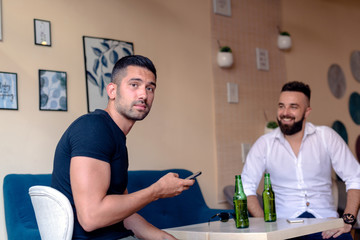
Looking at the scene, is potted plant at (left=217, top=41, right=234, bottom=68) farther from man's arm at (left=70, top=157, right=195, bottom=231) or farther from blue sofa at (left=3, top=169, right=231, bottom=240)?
man's arm at (left=70, top=157, right=195, bottom=231)

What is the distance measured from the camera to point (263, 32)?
4.92 m

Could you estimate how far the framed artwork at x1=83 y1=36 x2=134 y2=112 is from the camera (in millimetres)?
3529

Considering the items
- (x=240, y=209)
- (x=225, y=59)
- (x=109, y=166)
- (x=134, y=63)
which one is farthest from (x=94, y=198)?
(x=225, y=59)

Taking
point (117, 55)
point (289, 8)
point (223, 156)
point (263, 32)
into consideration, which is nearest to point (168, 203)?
point (223, 156)

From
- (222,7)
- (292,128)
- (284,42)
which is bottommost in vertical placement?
(292,128)

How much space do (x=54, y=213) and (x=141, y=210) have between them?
1.71m

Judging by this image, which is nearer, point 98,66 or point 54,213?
point 54,213

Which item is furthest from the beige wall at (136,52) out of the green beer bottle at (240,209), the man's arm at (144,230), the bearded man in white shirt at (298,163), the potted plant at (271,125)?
the green beer bottle at (240,209)

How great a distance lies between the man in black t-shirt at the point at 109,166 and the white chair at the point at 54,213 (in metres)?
0.04

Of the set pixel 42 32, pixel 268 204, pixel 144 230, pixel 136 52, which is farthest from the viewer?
pixel 136 52

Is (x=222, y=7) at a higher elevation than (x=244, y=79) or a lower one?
higher

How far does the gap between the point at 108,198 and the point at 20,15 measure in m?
2.10

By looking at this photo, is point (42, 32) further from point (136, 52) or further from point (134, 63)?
point (134, 63)

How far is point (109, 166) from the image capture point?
171 cm
